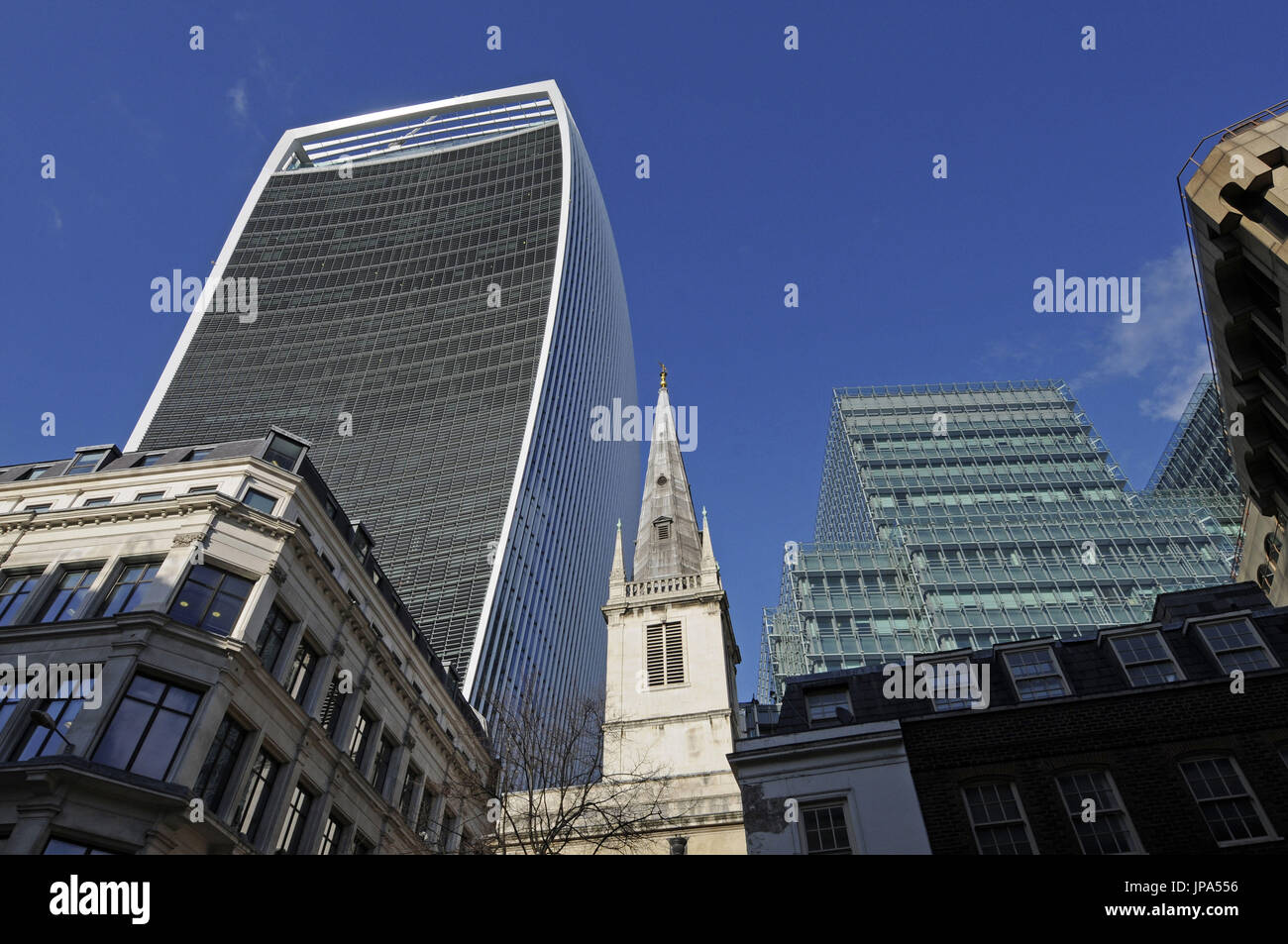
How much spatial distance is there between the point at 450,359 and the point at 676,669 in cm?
9470

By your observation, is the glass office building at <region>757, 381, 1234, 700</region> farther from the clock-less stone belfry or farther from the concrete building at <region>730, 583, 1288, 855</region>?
the concrete building at <region>730, 583, 1288, 855</region>

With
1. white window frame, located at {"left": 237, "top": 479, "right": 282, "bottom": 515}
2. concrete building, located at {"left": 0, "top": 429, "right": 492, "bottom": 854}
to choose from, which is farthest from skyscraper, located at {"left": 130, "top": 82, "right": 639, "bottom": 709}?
white window frame, located at {"left": 237, "top": 479, "right": 282, "bottom": 515}

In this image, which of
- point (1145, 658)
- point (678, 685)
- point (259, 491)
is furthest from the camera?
point (678, 685)

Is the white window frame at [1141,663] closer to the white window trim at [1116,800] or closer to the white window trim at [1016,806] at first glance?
the white window trim at [1116,800]

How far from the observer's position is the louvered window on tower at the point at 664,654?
42.9 m

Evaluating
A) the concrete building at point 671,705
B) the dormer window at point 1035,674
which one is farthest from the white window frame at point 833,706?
the concrete building at point 671,705

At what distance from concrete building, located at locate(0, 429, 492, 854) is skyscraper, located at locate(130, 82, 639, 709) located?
5001cm

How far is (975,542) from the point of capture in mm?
68125

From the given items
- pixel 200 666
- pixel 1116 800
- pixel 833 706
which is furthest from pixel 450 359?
pixel 1116 800

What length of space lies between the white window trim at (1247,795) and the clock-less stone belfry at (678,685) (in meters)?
17.5

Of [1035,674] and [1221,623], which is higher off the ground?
[1221,623]

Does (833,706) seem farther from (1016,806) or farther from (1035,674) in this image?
(1016,806)

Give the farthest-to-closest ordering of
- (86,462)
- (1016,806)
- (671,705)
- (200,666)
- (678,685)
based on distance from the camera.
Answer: (678,685)
(671,705)
(86,462)
(200,666)
(1016,806)
